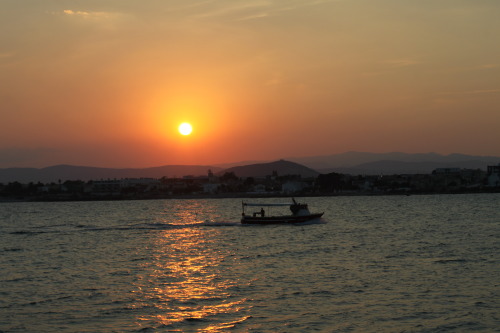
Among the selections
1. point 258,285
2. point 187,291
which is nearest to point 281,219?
point 258,285

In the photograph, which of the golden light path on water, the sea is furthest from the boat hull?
the golden light path on water

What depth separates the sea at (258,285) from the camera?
28.2m

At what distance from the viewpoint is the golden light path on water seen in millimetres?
29000

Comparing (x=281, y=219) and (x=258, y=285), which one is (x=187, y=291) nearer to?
(x=258, y=285)

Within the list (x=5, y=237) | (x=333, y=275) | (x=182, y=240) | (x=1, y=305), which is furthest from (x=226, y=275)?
(x=5, y=237)

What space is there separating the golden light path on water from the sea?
0.07 m

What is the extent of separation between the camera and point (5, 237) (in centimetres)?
8131

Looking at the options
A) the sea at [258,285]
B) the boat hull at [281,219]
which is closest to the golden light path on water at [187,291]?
the sea at [258,285]

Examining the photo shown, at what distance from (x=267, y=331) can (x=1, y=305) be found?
14190 millimetres

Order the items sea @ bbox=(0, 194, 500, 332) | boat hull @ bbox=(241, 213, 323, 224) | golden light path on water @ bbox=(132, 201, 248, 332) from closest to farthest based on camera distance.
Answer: sea @ bbox=(0, 194, 500, 332) < golden light path on water @ bbox=(132, 201, 248, 332) < boat hull @ bbox=(241, 213, 323, 224)

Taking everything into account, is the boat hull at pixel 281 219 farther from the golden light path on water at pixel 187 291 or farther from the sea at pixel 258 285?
the golden light path on water at pixel 187 291

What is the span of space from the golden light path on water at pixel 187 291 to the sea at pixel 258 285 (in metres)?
0.07

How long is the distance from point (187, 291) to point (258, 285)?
4005 millimetres

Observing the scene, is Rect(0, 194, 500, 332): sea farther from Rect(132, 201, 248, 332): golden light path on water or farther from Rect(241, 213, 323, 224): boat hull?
Rect(241, 213, 323, 224): boat hull
